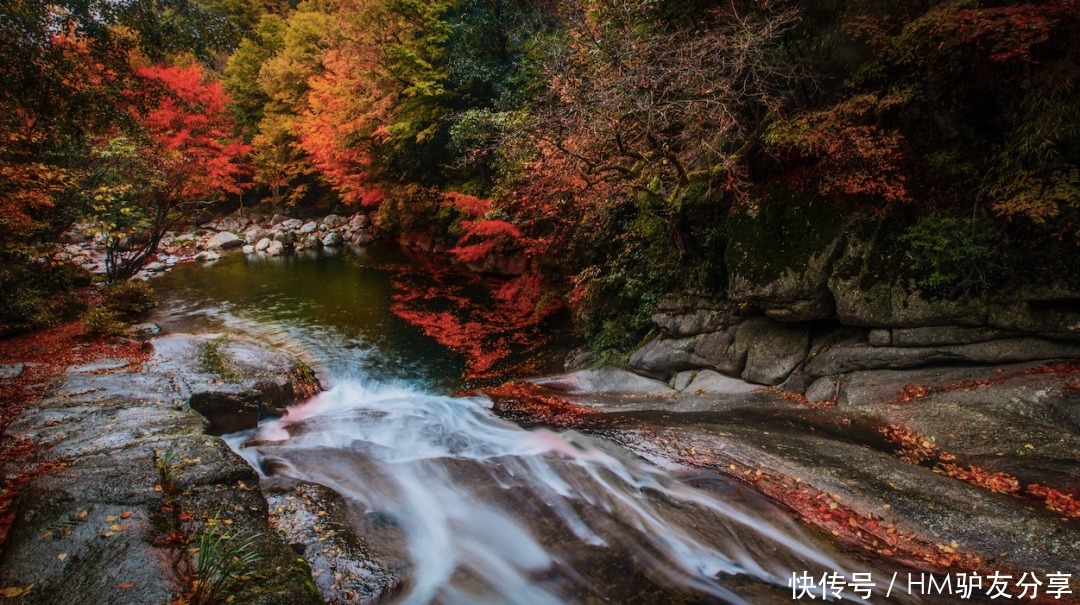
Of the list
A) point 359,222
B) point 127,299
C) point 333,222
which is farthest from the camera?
point 333,222

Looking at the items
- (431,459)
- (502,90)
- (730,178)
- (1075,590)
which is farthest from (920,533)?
(502,90)

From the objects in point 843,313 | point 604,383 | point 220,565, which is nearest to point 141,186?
point 604,383

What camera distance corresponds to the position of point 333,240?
27.0m

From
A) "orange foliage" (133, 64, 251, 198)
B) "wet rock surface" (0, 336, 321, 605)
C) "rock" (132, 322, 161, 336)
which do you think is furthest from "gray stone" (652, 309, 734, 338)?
"orange foliage" (133, 64, 251, 198)

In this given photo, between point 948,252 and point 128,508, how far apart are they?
352 inches

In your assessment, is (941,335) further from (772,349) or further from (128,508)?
(128,508)

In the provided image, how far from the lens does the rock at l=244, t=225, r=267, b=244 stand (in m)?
26.9

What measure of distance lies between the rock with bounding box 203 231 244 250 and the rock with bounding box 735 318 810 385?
87.4 feet

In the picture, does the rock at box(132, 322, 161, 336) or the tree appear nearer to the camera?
the tree

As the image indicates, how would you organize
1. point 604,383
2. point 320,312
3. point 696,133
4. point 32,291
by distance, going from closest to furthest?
point 696,133
point 604,383
point 32,291
point 320,312

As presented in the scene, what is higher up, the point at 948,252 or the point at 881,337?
the point at 948,252

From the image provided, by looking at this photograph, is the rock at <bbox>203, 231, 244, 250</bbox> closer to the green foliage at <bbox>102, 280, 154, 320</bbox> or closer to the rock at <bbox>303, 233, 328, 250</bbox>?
the rock at <bbox>303, 233, 328, 250</bbox>

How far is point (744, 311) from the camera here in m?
7.98

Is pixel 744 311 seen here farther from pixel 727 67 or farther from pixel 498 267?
pixel 498 267
